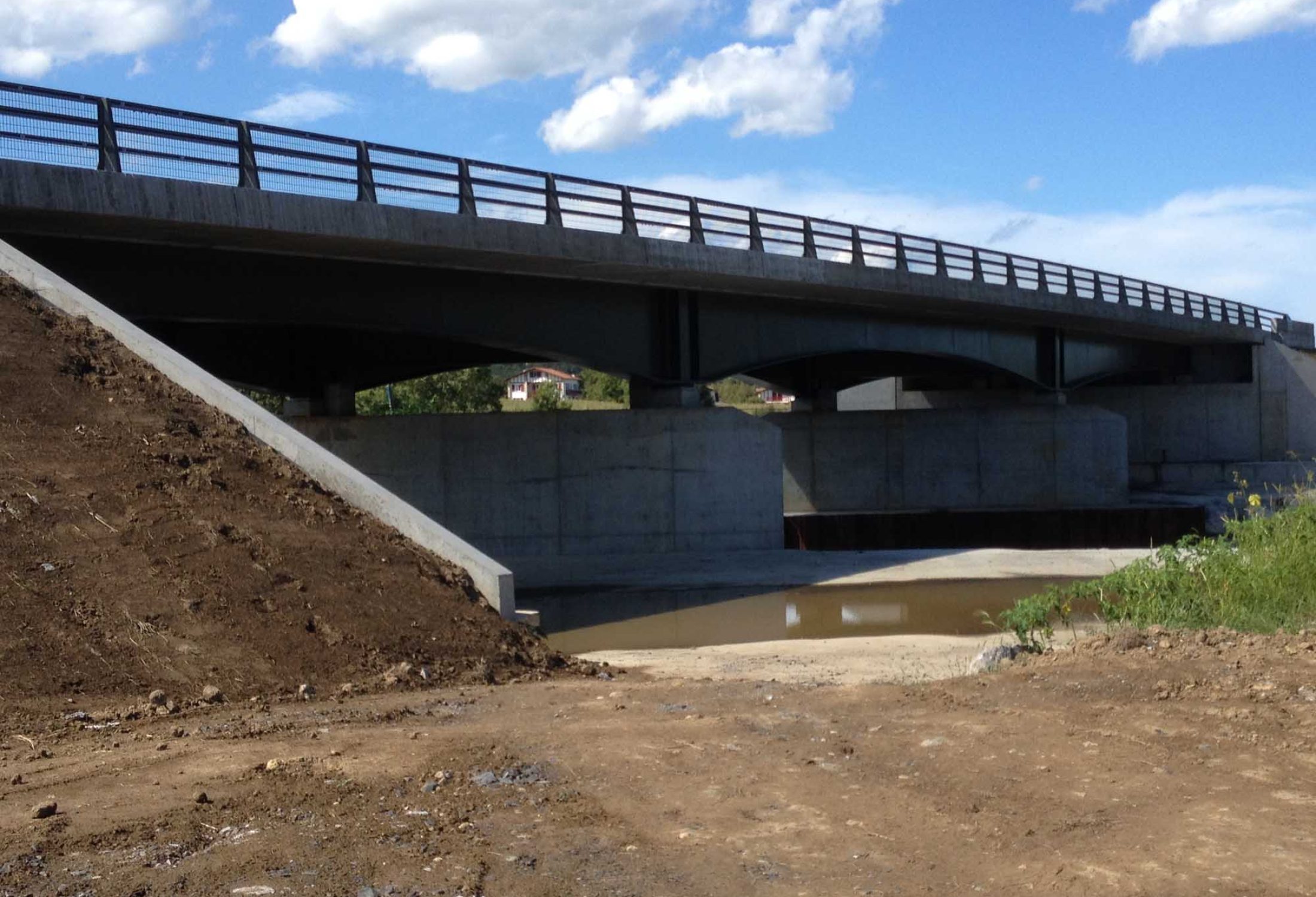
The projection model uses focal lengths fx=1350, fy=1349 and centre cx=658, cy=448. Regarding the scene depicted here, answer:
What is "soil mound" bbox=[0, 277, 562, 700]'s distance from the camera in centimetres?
894

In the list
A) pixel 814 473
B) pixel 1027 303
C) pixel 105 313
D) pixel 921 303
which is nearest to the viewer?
pixel 105 313

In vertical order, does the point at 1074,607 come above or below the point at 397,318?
below

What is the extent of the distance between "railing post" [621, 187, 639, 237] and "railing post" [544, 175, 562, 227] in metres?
1.61

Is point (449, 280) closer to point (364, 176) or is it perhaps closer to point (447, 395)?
point (364, 176)

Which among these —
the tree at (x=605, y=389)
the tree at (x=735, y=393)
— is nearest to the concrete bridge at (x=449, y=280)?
the tree at (x=605, y=389)

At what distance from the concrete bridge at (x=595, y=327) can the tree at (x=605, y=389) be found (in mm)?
38131

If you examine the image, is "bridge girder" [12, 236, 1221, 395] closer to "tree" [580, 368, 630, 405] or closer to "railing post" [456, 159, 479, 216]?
"railing post" [456, 159, 479, 216]

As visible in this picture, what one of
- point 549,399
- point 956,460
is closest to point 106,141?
point 956,460

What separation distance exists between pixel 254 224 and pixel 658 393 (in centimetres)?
1182

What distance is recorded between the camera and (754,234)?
86.0 ft

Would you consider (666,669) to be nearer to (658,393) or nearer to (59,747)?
(59,747)

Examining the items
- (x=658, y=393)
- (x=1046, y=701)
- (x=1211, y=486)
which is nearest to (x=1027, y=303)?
(x=658, y=393)

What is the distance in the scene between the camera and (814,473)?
4262 cm

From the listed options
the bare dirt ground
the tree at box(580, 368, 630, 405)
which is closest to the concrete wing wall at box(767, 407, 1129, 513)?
the bare dirt ground
